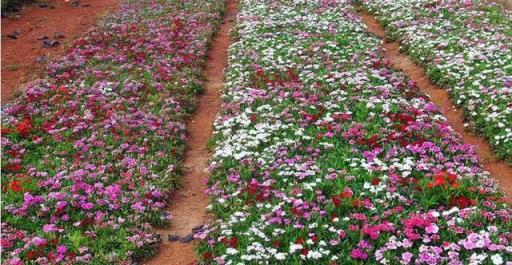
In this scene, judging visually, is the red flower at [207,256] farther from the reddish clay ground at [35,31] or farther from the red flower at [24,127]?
the reddish clay ground at [35,31]

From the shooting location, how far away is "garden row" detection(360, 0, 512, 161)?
13375 mm

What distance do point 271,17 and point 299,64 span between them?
6.90 metres

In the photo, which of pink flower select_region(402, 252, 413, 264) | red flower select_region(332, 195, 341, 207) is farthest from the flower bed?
pink flower select_region(402, 252, 413, 264)

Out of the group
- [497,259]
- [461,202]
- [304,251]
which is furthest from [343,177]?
[497,259]

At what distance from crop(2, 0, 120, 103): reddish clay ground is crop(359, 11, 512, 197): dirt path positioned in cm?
1196

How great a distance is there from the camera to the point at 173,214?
1078 centimetres

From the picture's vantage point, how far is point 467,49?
17.5 metres

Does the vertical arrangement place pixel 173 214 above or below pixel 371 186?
below

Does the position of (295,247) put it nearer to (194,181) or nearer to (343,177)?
(343,177)

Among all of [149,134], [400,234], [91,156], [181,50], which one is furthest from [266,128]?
[181,50]

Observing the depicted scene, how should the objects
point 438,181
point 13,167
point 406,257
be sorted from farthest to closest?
point 13,167
point 438,181
point 406,257

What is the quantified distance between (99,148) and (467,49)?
454 inches

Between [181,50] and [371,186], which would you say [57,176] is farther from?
[181,50]

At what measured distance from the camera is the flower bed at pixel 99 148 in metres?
9.54
